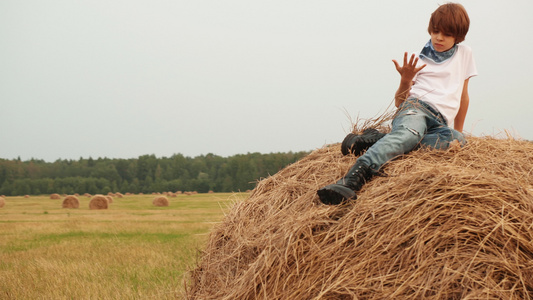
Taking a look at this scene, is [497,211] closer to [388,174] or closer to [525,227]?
[525,227]

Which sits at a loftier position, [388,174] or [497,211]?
[388,174]

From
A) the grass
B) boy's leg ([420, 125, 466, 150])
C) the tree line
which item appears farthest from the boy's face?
the tree line

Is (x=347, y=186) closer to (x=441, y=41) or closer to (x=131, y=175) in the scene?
(x=441, y=41)

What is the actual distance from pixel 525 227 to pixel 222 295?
225 centimetres

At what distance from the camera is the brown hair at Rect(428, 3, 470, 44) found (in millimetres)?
4324

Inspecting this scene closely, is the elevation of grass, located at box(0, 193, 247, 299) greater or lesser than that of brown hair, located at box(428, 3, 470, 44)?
lesser

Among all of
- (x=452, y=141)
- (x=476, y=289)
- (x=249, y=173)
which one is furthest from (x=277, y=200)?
(x=249, y=173)

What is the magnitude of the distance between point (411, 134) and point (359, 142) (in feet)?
Answer: 1.56

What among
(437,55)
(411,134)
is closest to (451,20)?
(437,55)

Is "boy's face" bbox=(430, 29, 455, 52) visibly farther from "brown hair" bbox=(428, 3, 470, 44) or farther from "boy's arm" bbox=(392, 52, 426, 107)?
"boy's arm" bbox=(392, 52, 426, 107)

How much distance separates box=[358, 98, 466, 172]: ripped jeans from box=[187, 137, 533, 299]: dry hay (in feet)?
0.39

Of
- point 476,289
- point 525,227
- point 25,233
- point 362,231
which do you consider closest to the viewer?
point 476,289

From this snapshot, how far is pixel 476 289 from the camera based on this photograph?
274 cm

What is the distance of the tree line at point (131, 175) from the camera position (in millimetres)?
77469
